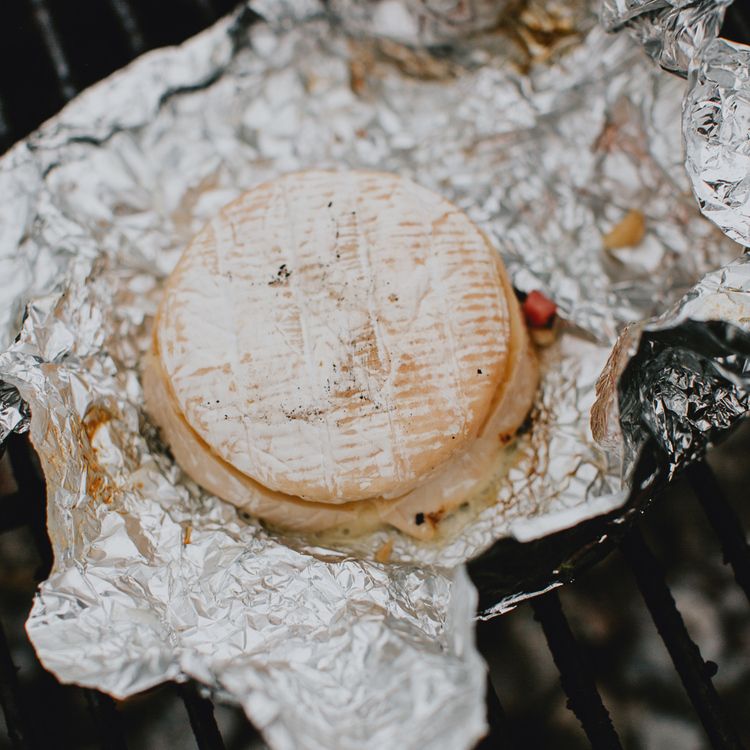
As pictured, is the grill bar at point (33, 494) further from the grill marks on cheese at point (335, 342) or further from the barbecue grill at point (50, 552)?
the grill marks on cheese at point (335, 342)

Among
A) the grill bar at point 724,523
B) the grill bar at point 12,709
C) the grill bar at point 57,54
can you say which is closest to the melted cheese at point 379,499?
the grill bar at point 724,523

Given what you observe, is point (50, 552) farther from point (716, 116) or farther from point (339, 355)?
point (716, 116)

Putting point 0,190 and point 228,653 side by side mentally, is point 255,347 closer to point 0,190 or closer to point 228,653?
point 228,653

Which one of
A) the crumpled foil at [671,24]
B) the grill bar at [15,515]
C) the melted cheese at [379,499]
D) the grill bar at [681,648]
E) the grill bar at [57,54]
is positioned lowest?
the grill bar at [681,648]

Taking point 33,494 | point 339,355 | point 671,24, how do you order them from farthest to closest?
point 33,494 < point 671,24 < point 339,355

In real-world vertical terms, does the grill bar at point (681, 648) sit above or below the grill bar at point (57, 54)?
below

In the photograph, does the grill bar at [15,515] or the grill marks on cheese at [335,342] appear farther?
the grill bar at [15,515]

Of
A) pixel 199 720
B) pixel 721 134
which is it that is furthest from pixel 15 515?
pixel 721 134
